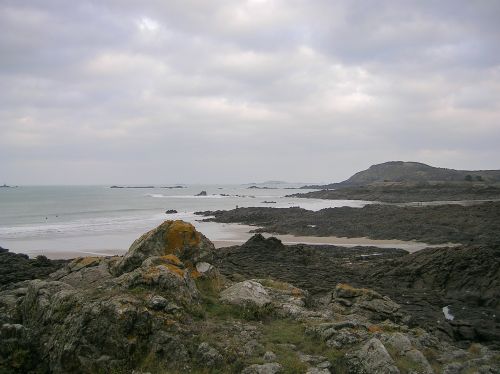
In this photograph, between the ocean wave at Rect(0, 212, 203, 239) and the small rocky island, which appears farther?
the ocean wave at Rect(0, 212, 203, 239)

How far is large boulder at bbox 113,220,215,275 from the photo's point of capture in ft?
36.3

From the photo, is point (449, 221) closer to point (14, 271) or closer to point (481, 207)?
point (481, 207)

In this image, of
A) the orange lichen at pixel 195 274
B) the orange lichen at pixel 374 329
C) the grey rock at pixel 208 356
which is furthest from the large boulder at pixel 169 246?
the orange lichen at pixel 374 329

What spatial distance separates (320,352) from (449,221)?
35.8 meters

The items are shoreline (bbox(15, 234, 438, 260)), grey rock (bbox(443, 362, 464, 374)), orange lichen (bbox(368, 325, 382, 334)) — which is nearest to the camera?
grey rock (bbox(443, 362, 464, 374))

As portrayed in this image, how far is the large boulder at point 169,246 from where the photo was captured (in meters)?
11.1

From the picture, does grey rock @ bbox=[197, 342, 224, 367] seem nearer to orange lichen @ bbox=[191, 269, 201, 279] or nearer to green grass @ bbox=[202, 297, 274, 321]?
green grass @ bbox=[202, 297, 274, 321]

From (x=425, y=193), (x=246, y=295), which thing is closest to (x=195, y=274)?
(x=246, y=295)

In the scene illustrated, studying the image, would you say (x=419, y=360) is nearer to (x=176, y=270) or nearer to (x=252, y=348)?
(x=252, y=348)

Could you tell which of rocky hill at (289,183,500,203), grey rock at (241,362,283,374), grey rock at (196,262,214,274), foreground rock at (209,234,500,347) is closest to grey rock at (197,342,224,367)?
grey rock at (241,362,283,374)

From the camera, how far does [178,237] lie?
38.8ft

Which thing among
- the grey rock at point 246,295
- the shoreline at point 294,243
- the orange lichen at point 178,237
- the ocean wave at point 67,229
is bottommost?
the shoreline at point 294,243

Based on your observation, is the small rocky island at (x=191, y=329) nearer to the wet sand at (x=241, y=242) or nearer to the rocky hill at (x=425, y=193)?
the wet sand at (x=241, y=242)

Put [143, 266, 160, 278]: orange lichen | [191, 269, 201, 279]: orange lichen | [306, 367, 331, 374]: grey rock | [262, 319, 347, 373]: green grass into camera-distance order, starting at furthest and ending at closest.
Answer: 1. [191, 269, 201, 279]: orange lichen
2. [143, 266, 160, 278]: orange lichen
3. [262, 319, 347, 373]: green grass
4. [306, 367, 331, 374]: grey rock
